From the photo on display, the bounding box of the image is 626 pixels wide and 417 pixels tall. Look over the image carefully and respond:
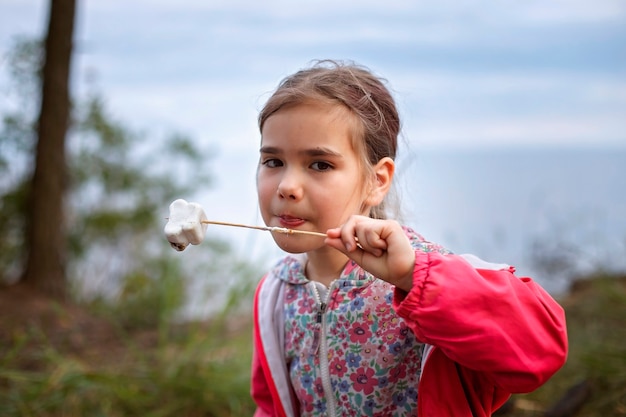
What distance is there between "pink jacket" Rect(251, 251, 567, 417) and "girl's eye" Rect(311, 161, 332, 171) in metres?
0.38

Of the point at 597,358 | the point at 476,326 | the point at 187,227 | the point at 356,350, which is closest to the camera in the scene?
the point at 476,326

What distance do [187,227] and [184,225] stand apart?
0.01m

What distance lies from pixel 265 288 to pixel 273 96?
588 millimetres

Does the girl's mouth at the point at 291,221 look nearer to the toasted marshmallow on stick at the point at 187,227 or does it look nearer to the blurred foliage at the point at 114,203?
the toasted marshmallow on stick at the point at 187,227

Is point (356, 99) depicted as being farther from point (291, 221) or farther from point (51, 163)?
point (51, 163)

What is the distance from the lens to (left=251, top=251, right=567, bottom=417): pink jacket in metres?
1.46

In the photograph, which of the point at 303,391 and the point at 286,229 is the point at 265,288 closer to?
the point at 303,391

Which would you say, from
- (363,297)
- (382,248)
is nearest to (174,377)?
(363,297)

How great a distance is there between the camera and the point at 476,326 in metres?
1.46

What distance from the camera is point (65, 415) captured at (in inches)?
120

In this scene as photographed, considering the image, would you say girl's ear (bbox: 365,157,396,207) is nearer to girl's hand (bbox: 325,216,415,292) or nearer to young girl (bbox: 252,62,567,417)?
young girl (bbox: 252,62,567,417)

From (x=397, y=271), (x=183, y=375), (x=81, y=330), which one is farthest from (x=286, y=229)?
(x=81, y=330)

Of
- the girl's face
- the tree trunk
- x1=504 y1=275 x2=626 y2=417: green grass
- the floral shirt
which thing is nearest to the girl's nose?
the girl's face

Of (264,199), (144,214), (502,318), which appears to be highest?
(264,199)
